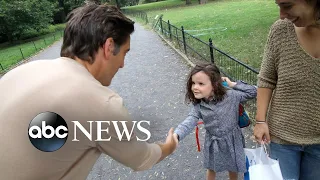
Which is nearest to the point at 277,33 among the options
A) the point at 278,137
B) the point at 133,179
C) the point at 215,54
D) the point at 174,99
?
the point at 278,137

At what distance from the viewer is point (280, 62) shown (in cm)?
158

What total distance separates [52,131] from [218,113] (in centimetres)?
138

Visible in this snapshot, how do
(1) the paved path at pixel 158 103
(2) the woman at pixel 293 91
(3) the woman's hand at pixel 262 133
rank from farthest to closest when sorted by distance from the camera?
(1) the paved path at pixel 158 103, (3) the woman's hand at pixel 262 133, (2) the woman at pixel 293 91

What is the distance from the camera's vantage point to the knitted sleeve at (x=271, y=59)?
5.13 feet

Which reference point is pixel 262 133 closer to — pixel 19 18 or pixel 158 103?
pixel 158 103

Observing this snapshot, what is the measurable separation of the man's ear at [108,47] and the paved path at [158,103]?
7.38 ft

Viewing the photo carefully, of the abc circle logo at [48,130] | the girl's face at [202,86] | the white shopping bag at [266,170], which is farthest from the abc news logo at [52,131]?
the girl's face at [202,86]

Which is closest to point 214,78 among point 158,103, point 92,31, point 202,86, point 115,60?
point 202,86

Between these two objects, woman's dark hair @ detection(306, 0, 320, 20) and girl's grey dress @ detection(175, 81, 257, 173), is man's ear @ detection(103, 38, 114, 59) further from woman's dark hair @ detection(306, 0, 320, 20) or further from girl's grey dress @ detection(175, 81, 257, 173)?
girl's grey dress @ detection(175, 81, 257, 173)

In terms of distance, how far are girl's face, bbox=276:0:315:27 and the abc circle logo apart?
1.11 m

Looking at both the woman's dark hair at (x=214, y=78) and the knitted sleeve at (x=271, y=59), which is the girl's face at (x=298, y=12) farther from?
the woman's dark hair at (x=214, y=78)

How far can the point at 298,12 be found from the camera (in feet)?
4.49

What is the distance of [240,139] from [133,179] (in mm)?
1539

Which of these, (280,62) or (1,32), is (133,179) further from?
(1,32)
